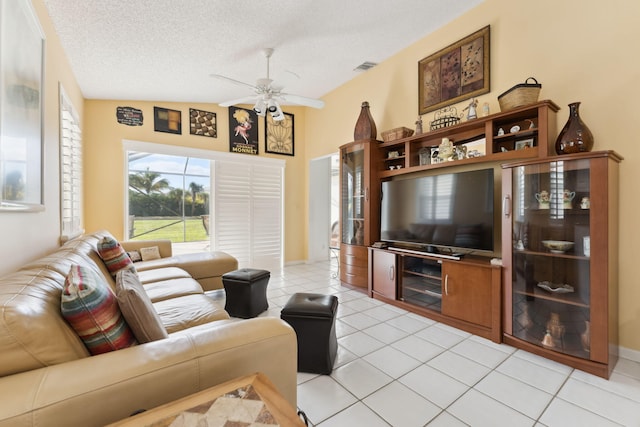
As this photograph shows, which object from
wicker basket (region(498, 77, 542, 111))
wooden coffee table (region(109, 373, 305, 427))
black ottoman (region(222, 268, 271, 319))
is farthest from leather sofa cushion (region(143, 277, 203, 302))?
wicker basket (region(498, 77, 542, 111))

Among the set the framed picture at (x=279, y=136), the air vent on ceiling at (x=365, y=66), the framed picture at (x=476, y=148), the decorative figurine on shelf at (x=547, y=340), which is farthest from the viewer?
A: the framed picture at (x=279, y=136)

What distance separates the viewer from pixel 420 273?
121 inches

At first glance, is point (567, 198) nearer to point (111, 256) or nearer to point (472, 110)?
point (472, 110)

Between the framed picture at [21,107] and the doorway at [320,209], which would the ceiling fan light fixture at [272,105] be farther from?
the doorway at [320,209]

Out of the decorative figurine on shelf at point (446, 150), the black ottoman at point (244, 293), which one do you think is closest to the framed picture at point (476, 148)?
the decorative figurine on shelf at point (446, 150)

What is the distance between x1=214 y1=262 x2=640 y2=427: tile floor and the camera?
5.06 feet

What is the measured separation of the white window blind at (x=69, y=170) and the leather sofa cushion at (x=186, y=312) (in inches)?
56.5

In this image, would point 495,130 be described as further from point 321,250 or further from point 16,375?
point 321,250

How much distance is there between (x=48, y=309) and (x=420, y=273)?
299cm

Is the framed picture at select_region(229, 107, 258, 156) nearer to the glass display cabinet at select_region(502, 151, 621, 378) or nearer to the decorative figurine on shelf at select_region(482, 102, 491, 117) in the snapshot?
the decorative figurine on shelf at select_region(482, 102, 491, 117)

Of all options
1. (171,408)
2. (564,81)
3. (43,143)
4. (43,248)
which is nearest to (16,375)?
(171,408)

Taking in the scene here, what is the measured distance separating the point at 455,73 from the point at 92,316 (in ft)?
12.4

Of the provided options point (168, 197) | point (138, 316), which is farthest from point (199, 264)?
point (138, 316)

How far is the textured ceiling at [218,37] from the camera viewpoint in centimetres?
233
